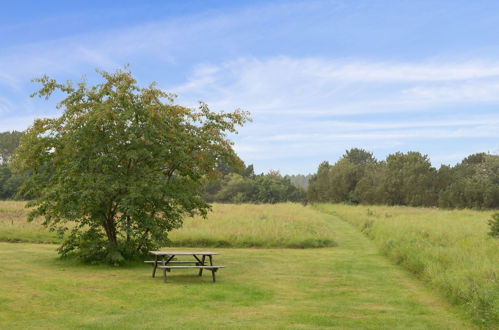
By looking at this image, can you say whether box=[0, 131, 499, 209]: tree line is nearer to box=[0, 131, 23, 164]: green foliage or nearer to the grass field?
box=[0, 131, 23, 164]: green foliage

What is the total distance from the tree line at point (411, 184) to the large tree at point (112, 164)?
54.7m

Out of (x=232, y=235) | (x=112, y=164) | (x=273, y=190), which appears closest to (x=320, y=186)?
(x=273, y=190)

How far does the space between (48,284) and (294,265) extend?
27.0 feet

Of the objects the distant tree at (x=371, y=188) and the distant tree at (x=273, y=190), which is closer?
the distant tree at (x=371, y=188)

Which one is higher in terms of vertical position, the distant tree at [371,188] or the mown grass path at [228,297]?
the distant tree at [371,188]

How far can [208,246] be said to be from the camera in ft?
80.5

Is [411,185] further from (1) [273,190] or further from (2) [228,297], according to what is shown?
(2) [228,297]

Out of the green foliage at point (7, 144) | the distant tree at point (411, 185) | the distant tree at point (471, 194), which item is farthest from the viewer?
the green foliage at point (7, 144)

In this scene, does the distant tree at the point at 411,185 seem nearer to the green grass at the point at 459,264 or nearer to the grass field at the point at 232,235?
the grass field at the point at 232,235

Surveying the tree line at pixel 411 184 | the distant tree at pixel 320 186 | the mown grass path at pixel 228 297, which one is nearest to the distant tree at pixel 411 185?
the tree line at pixel 411 184

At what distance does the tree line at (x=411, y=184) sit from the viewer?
66.1 metres

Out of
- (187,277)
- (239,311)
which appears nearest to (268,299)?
(239,311)

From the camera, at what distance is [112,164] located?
17.7 metres

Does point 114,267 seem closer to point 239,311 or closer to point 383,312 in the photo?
point 239,311
